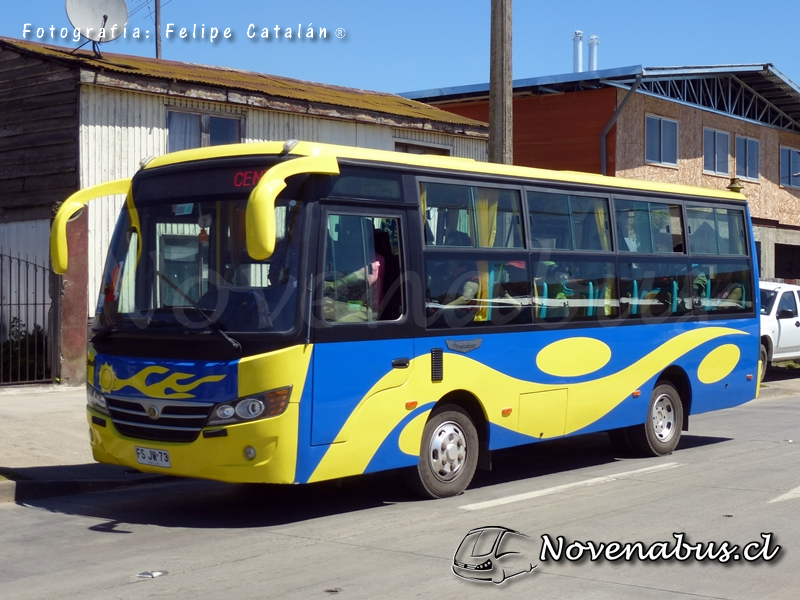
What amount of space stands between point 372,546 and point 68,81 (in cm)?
1184

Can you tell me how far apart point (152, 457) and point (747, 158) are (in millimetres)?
30708

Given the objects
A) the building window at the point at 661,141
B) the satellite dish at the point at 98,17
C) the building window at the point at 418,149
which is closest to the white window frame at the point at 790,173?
the building window at the point at 661,141

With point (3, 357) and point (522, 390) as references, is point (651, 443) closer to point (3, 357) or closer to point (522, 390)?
point (522, 390)

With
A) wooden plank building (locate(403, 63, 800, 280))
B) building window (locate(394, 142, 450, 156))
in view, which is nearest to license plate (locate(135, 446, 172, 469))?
building window (locate(394, 142, 450, 156))

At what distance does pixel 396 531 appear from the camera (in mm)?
7918

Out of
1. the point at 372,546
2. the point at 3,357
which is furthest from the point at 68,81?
the point at 372,546

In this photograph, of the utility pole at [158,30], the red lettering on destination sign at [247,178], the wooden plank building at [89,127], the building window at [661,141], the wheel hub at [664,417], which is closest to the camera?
the red lettering on destination sign at [247,178]

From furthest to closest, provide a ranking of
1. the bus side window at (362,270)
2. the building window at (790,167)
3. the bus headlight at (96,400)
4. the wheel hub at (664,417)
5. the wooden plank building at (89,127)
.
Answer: the building window at (790,167), the wooden plank building at (89,127), the wheel hub at (664,417), the bus headlight at (96,400), the bus side window at (362,270)

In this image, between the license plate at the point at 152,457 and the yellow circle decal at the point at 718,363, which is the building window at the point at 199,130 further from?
the license plate at the point at 152,457

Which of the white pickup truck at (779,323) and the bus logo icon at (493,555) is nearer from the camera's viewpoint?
the bus logo icon at (493,555)

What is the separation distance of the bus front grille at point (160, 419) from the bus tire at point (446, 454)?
200cm

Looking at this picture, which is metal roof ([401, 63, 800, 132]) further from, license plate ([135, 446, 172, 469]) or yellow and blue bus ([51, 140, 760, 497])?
license plate ([135, 446, 172, 469])

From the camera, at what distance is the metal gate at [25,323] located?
16.3m

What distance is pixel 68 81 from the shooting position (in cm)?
1675
